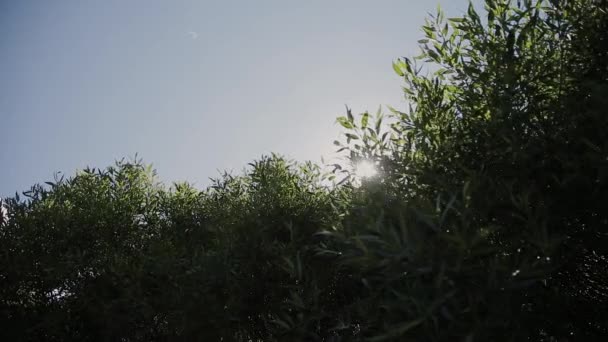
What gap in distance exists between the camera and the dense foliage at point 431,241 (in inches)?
108

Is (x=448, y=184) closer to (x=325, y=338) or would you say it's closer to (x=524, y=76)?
(x=524, y=76)

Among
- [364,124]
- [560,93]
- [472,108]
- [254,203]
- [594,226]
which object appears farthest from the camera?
[254,203]

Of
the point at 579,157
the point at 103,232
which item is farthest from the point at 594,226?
the point at 103,232

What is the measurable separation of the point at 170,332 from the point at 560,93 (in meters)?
5.47

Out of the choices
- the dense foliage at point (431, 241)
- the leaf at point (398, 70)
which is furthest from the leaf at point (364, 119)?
the leaf at point (398, 70)

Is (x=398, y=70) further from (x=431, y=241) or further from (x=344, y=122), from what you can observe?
(x=431, y=241)

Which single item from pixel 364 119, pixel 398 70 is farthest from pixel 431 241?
pixel 398 70

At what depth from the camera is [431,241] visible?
295cm

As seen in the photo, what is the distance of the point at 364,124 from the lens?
4.09 meters

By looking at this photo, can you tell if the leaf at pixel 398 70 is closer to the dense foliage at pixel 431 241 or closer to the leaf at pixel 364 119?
the dense foliage at pixel 431 241

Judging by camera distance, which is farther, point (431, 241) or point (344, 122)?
point (344, 122)

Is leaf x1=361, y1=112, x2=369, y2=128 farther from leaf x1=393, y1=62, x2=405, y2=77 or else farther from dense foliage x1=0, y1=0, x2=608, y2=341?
leaf x1=393, y1=62, x2=405, y2=77

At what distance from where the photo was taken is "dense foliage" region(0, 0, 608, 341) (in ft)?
9.04

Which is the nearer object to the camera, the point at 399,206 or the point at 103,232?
the point at 399,206
